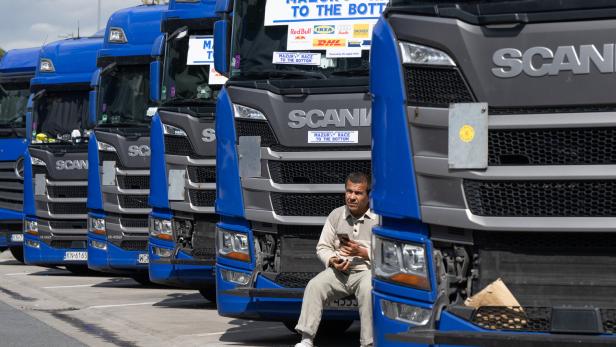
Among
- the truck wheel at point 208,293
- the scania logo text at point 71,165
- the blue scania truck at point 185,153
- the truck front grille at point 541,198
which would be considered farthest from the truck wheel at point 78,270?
the truck front grille at point 541,198

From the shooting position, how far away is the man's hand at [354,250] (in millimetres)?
10062

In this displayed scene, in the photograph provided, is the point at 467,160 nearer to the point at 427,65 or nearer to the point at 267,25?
the point at 427,65

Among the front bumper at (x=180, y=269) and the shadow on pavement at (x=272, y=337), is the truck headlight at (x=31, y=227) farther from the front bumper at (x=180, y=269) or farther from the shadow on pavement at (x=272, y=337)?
the shadow on pavement at (x=272, y=337)

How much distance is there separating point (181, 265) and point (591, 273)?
26.8 feet

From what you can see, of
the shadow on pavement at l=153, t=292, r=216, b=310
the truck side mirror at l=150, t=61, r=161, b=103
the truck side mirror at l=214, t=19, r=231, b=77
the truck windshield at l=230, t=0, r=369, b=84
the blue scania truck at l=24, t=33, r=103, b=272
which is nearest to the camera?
the truck windshield at l=230, t=0, r=369, b=84

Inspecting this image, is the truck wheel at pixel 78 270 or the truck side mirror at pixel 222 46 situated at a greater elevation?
the truck side mirror at pixel 222 46

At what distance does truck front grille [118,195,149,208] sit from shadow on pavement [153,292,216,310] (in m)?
1.21

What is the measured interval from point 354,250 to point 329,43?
1.76m

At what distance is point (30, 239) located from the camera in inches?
862

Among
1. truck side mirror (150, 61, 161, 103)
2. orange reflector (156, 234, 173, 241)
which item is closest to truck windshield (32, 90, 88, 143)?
truck side mirror (150, 61, 161, 103)

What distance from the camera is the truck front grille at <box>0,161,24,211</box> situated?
24578 mm

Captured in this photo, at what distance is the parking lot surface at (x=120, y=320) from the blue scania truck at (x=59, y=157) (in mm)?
760

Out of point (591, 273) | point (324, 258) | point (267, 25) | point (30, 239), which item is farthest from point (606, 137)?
point (30, 239)

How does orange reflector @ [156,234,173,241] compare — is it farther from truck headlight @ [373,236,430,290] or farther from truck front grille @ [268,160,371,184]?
truck headlight @ [373,236,430,290]
